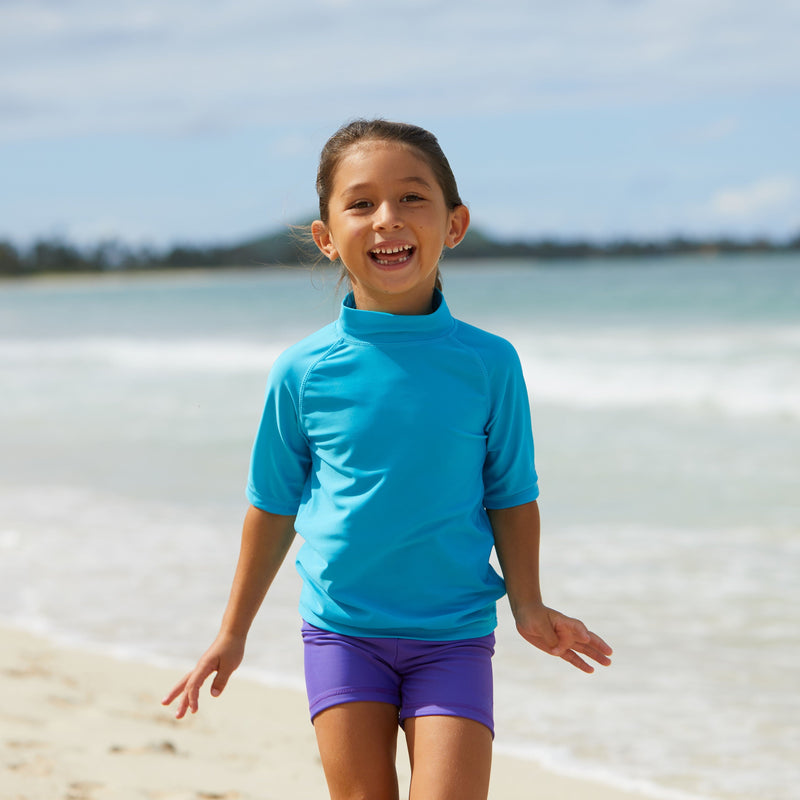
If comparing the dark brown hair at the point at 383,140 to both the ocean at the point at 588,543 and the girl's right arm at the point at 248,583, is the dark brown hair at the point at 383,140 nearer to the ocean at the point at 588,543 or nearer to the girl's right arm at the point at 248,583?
the ocean at the point at 588,543

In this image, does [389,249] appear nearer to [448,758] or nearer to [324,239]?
[324,239]

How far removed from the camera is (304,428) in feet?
7.25

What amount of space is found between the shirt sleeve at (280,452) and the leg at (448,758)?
0.54 meters

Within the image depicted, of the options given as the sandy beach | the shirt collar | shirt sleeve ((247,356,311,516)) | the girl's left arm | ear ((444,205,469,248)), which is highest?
ear ((444,205,469,248))

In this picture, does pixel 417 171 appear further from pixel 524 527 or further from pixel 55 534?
pixel 55 534

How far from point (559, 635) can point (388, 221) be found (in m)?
0.91

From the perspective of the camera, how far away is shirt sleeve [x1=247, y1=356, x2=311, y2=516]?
86.8 inches

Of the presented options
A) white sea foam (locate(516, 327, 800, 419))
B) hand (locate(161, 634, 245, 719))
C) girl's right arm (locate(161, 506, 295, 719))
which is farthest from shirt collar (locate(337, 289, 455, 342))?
white sea foam (locate(516, 327, 800, 419))

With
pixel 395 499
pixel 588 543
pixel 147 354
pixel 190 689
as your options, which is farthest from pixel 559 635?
pixel 147 354

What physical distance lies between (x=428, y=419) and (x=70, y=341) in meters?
23.5

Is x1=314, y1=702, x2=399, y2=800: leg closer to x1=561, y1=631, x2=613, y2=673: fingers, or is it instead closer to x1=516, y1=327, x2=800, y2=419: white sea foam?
x1=561, y1=631, x2=613, y2=673: fingers

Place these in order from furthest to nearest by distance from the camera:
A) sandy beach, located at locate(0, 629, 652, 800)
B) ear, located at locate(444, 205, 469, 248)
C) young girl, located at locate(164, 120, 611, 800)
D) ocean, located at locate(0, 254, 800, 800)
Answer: ocean, located at locate(0, 254, 800, 800)
sandy beach, located at locate(0, 629, 652, 800)
ear, located at locate(444, 205, 469, 248)
young girl, located at locate(164, 120, 611, 800)

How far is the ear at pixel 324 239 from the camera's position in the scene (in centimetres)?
232

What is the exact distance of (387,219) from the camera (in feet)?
6.97
